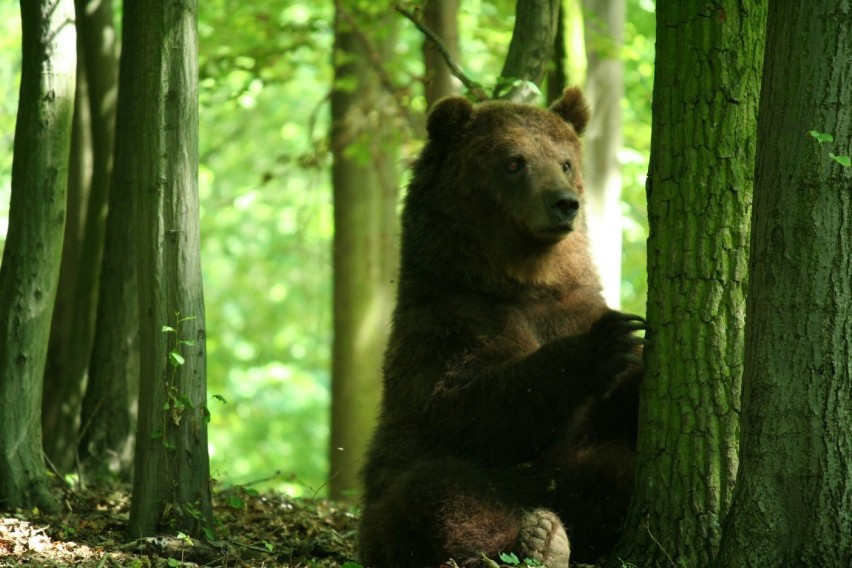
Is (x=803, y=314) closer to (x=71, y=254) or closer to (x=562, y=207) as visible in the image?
(x=562, y=207)

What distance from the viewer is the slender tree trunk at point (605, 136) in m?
9.35

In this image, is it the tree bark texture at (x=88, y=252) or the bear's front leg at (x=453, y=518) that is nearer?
the bear's front leg at (x=453, y=518)

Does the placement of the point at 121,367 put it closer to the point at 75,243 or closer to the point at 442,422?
the point at 75,243

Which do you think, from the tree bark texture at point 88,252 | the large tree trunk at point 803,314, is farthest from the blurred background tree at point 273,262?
the large tree trunk at point 803,314

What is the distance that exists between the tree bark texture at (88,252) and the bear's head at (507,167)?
3341mm

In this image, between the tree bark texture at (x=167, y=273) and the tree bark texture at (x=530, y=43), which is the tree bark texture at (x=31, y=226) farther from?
the tree bark texture at (x=530, y=43)

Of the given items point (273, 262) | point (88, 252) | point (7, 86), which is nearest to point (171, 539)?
point (88, 252)

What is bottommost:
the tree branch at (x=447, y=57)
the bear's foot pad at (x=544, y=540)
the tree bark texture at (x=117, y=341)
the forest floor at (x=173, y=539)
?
the forest floor at (x=173, y=539)

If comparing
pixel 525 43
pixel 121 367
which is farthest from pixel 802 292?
pixel 121 367

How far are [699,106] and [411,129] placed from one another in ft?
26.2

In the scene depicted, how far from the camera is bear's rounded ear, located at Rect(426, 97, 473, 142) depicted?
271 inches

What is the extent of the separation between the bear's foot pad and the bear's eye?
8.03ft

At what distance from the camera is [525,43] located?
782cm

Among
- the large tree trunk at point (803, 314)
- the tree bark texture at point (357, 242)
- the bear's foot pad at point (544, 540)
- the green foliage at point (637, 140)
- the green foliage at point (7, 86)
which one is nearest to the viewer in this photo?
the large tree trunk at point (803, 314)
